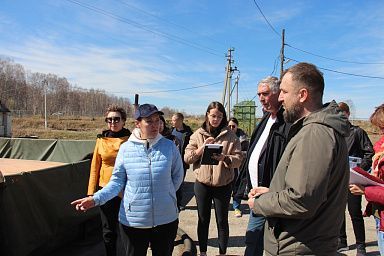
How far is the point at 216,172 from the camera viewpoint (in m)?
4.11

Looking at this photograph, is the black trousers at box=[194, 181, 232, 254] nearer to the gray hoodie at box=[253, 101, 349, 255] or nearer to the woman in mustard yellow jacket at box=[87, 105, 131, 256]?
the woman in mustard yellow jacket at box=[87, 105, 131, 256]

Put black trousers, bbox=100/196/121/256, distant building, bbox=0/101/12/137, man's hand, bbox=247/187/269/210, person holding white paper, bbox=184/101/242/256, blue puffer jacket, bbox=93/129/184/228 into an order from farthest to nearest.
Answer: distant building, bbox=0/101/12/137, person holding white paper, bbox=184/101/242/256, black trousers, bbox=100/196/121/256, blue puffer jacket, bbox=93/129/184/228, man's hand, bbox=247/187/269/210

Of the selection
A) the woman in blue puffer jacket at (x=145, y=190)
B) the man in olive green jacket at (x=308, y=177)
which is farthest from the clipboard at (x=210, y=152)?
the man in olive green jacket at (x=308, y=177)

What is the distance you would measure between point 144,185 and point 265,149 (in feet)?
3.75

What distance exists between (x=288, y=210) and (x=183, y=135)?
201 inches

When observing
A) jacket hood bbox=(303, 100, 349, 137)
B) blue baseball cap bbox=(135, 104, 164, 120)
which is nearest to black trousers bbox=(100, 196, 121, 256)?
blue baseball cap bbox=(135, 104, 164, 120)

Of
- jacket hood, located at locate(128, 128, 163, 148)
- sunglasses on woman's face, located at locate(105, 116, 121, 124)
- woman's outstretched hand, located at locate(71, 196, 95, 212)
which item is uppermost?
sunglasses on woman's face, located at locate(105, 116, 121, 124)

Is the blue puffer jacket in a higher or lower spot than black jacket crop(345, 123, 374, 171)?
lower

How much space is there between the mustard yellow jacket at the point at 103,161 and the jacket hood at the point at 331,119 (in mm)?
2631

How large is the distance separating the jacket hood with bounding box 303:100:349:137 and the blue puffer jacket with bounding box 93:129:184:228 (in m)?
1.51

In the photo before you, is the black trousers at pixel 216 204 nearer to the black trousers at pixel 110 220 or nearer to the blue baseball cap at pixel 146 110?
the black trousers at pixel 110 220

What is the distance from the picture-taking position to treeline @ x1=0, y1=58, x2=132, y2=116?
282 feet

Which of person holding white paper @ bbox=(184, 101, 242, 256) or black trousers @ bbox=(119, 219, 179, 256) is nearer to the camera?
black trousers @ bbox=(119, 219, 179, 256)

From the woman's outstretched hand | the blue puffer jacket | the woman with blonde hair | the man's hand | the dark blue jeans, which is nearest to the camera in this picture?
the man's hand
